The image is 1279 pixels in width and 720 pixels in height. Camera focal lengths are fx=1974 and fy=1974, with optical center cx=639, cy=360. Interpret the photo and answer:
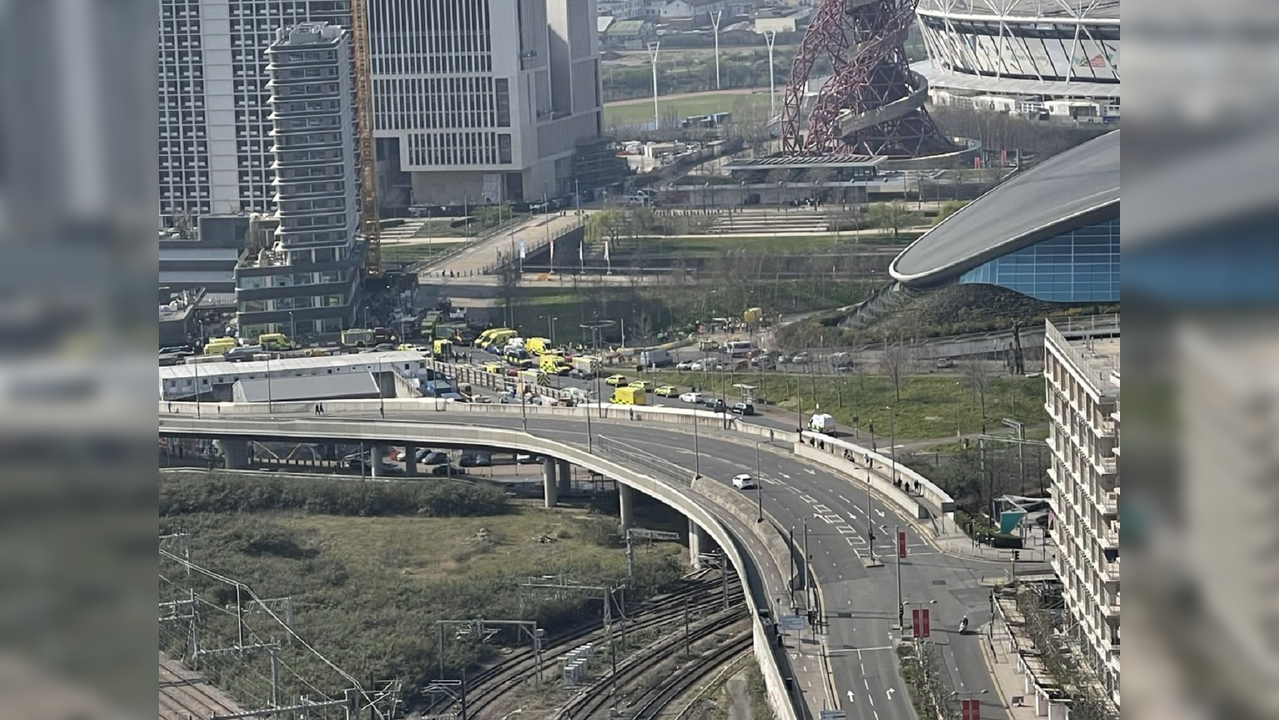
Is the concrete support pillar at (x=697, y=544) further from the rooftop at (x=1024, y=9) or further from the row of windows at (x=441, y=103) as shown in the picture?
the rooftop at (x=1024, y=9)

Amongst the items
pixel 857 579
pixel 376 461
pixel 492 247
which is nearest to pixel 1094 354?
pixel 857 579

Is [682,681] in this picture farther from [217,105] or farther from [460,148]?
[460,148]

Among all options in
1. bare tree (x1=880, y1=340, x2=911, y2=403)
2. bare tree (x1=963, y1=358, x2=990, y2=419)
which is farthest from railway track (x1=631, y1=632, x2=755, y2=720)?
bare tree (x1=880, y1=340, x2=911, y2=403)

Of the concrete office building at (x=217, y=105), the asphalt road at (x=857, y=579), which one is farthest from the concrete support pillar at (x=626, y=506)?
the concrete office building at (x=217, y=105)

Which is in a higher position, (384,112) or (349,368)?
(384,112)
